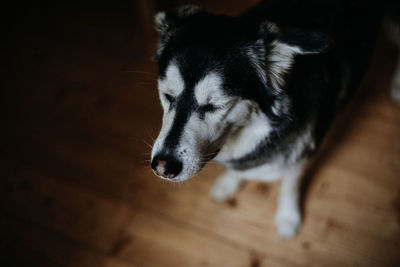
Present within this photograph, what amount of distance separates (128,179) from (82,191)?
224 mm

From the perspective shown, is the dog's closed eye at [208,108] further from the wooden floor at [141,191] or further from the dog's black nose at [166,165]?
the wooden floor at [141,191]

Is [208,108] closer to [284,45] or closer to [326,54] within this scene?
[284,45]

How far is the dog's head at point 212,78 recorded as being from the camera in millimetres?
1000

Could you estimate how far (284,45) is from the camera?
3.37 feet

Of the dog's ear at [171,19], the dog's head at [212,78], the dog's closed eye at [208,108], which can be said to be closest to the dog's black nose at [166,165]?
the dog's head at [212,78]

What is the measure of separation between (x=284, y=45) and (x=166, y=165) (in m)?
0.48

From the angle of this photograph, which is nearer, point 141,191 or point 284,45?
point 284,45

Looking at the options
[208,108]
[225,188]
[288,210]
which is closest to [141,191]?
[225,188]

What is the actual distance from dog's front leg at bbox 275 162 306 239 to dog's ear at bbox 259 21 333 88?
0.59m

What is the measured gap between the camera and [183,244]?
158cm

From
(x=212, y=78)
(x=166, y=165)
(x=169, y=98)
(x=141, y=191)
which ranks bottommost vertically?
(x=141, y=191)

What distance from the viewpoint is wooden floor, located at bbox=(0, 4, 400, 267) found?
156cm

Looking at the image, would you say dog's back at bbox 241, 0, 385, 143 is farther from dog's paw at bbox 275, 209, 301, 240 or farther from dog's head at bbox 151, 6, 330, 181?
Answer: dog's paw at bbox 275, 209, 301, 240

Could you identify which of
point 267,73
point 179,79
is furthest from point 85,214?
point 267,73
